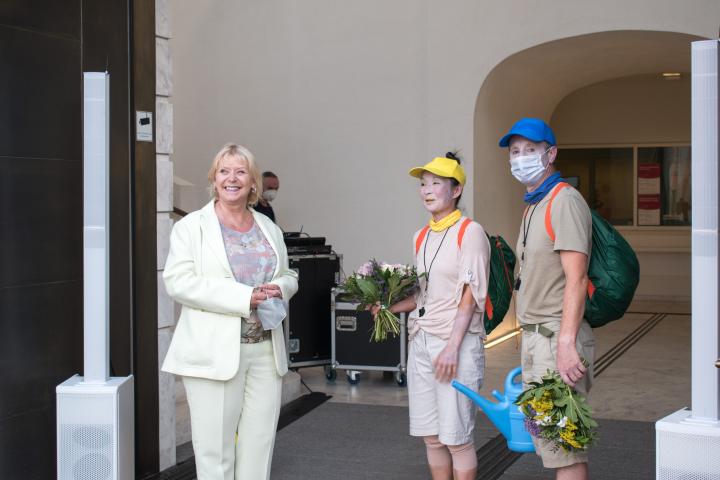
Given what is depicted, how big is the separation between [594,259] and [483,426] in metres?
3.07

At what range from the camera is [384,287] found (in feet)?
13.5

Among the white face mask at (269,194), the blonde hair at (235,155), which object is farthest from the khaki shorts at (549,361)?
the white face mask at (269,194)

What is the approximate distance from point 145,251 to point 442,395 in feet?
6.34

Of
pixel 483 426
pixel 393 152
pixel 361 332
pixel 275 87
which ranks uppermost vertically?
pixel 275 87

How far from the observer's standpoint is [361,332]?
7664 millimetres

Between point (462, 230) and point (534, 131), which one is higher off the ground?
point (534, 131)

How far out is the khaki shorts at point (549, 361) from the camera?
3408 mm

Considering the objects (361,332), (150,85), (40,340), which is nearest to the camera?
(40,340)

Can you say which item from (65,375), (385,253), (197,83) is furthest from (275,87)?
(65,375)

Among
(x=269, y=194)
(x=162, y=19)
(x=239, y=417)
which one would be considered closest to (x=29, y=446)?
(x=239, y=417)

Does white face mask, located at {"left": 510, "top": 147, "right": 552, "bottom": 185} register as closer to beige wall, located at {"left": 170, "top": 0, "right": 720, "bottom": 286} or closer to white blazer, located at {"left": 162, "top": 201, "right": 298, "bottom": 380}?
white blazer, located at {"left": 162, "top": 201, "right": 298, "bottom": 380}

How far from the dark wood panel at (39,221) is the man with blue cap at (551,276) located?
2.17 m

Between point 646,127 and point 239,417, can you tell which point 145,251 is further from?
point 646,127

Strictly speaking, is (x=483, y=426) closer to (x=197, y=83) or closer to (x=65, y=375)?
(x=65, y=375)
